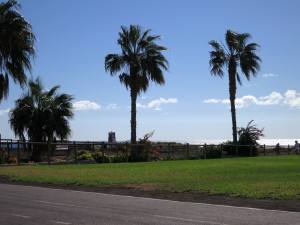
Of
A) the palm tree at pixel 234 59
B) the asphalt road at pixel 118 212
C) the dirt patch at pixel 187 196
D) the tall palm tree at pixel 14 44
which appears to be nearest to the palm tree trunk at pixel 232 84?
the palm tree at pixel 234 59

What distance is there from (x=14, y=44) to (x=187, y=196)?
15337mm

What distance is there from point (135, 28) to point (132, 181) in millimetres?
27457

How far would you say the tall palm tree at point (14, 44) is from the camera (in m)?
27.5

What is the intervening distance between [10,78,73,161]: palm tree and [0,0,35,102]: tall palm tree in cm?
831

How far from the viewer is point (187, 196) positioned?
1563 centimetres

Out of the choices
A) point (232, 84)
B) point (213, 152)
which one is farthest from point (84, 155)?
point (232, 84)

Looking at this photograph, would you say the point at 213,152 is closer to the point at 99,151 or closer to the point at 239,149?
the point at 239,149

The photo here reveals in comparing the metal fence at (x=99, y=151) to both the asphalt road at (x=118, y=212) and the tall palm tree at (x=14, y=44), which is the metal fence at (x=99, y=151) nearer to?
the tall palm tree at (x=14, y=44)

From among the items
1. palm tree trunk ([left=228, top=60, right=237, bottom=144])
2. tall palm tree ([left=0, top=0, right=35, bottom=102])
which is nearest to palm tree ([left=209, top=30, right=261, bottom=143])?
palm tree trunk ([left=228, top=60, right=237, bottom=144])

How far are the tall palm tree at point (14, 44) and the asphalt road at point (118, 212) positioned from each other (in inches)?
536

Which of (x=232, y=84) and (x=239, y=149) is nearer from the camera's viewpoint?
(x=239, y=149)

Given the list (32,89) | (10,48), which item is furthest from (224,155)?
(10,48)

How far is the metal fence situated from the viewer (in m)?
31.5

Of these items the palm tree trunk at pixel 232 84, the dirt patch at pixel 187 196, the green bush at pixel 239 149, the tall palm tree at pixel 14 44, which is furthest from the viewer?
the palm tree trunk at pixel 232 84
